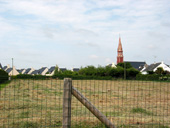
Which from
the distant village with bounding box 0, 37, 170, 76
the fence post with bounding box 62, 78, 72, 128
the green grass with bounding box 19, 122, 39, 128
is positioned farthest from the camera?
the distant village with bounding box 0, 37, 170, 76

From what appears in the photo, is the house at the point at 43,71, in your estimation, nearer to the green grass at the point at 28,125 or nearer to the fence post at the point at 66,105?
the green grass at the point at 28,125

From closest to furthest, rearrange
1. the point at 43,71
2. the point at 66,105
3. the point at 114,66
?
the point at 66,105
the point at 114,66
the point at 43,71

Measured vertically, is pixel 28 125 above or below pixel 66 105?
below

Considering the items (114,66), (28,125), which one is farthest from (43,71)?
(28,125)

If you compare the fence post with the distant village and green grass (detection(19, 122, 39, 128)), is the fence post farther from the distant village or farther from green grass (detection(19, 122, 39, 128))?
the distant village

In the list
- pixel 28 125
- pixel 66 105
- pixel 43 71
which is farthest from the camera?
pixel 43 71

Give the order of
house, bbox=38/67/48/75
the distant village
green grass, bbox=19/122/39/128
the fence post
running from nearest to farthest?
the fence post → green grass, bbox=19/122/39/128 → the distant village → house, bbox=38/67/48/75

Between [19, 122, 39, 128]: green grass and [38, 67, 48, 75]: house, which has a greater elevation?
[38, 67, 48, 75]: house

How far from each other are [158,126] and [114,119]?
1.45 meters

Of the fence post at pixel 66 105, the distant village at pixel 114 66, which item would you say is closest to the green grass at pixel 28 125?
the fence post at pixel 66 105

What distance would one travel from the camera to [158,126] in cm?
637

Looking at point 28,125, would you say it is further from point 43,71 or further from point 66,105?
point 43,71

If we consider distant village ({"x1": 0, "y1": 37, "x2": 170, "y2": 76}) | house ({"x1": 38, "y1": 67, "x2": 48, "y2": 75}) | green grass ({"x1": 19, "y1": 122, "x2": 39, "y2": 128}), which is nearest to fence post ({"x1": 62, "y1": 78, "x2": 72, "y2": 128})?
green grass ({"x1": 19, "y1": 122, "x2": 39, "y2": 128})

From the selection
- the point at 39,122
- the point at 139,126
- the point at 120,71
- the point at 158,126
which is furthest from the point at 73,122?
the point at 120,71
